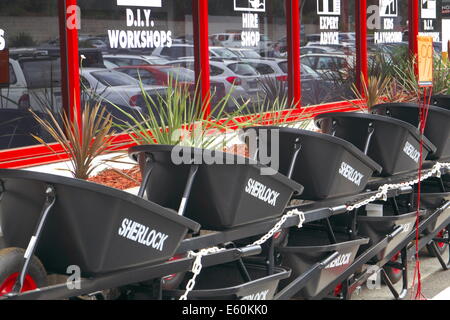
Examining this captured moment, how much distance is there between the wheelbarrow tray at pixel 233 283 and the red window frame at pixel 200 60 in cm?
181

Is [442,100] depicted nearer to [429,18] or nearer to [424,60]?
[424,60]

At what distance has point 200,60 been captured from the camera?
8961 mm

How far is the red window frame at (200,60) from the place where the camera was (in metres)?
7.15

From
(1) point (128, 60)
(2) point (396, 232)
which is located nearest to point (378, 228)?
(2) point (396, 232)

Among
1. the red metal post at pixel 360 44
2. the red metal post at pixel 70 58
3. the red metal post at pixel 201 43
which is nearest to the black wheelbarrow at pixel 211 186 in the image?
the red metal post at pixel 70 58

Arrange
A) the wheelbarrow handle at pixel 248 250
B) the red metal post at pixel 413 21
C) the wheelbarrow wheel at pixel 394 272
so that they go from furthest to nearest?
1. the red metal post at pixel 413 21
2. the wheelbarrow wheel at pixel 394 272
3. the wheelbarrow handle at pixel 248 250

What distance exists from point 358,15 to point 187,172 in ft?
26.2

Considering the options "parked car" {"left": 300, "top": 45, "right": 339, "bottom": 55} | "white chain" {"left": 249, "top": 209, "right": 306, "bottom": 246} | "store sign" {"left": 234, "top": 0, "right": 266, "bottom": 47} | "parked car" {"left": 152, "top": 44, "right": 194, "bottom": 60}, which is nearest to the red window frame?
"parked car" {"left": 152, "top": 44, "right": 194, "bottom": 60}

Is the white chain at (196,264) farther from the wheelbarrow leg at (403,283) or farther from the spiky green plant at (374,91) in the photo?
the spiky green plant at (374,91)

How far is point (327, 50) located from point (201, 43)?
9.92ft

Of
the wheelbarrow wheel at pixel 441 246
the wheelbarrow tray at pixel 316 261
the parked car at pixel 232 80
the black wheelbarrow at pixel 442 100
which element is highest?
the parked car at pixel 232 80

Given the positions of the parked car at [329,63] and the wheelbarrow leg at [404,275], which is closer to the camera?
the wheelbarrow leg at [404,275]

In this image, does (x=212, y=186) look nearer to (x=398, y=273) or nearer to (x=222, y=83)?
(x=398, y=273)

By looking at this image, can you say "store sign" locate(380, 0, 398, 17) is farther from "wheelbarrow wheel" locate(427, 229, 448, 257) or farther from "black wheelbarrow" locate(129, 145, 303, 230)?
"black wheelbarrow" locate(129, 145, 303, 230)
